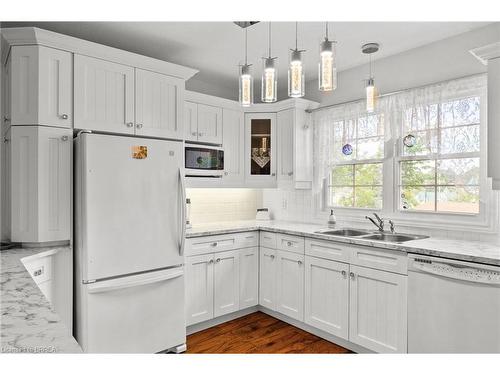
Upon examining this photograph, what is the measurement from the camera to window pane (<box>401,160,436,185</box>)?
117 inches

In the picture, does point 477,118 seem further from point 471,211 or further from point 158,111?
point 158,111

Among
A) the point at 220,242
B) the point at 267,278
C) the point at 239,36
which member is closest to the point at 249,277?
the point at 267,278

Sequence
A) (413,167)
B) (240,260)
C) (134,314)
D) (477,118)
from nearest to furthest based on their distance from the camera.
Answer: (134,314)
(477,118)
(413,167)
(240,260)

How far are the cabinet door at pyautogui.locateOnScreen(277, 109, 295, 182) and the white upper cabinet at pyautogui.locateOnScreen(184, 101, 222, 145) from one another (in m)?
0.68

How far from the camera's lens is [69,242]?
2.33m

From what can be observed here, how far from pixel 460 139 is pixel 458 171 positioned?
256mm

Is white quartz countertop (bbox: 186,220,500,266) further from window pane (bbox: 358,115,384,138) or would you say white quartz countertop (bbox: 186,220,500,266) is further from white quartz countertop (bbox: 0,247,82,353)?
white quartz countertop (bbox: 0,247,82,353)

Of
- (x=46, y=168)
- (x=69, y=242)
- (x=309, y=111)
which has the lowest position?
(x=69, y=242)

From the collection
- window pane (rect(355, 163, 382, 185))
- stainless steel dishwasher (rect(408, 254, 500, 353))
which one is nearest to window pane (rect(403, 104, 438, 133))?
window pane (rect(355, 163, 382, 185))

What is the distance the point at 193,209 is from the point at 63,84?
1.89 metres

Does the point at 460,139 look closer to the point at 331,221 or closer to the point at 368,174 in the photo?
the point at 368,174

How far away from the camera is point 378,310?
252 centimetres

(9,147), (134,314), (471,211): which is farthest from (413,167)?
(9,147)

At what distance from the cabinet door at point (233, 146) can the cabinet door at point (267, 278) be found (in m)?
0.84
